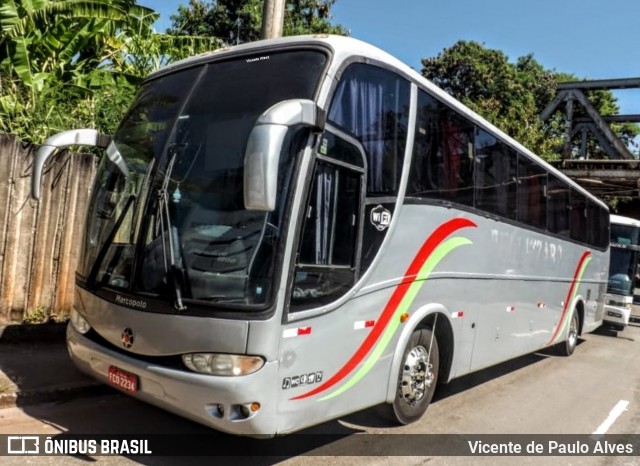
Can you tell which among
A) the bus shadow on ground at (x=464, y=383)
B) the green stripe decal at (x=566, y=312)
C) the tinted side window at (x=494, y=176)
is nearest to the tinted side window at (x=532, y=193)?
the tinted side window at (x=494, y=176)

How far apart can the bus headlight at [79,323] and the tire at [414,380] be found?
8.92 ft

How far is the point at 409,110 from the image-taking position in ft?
16.5

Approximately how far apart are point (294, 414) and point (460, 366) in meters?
2.85

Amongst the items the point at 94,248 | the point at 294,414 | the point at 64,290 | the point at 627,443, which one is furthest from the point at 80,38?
the point at 627,443

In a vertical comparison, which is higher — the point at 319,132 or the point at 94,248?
the point at 319,132

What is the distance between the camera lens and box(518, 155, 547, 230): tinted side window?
301 inches

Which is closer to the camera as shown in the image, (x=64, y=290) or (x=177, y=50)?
(x=64, y=290)

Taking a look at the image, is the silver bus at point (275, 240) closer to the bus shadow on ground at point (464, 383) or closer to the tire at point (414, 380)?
the tire at point (414, 380)

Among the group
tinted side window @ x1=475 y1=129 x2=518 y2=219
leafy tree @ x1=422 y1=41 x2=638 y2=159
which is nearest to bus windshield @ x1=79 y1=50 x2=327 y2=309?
tinted side window @ x1=475 y1=129 x2=518 y2=219

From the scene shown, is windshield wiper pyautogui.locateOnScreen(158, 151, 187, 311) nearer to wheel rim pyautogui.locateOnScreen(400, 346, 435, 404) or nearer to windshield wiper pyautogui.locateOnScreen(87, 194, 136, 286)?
windshield wiper pyautogui.locateOnScreen(87, 194, 136, 286)

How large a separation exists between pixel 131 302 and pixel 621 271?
14755mm

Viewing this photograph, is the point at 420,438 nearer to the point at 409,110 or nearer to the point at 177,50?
the point at 409,110

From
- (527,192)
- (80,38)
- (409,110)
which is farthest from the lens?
(80,38)

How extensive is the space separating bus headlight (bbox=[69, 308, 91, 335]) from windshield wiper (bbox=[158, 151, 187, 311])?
119cm
